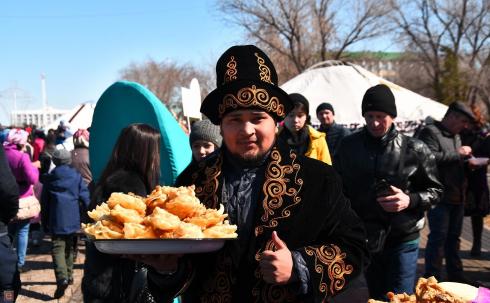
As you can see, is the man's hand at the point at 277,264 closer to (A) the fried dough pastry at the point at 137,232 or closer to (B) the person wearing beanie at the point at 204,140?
(A) the fried dough pastry at the point at 137,232

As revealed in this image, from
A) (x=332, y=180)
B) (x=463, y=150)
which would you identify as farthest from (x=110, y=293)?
(x=463, y=150)

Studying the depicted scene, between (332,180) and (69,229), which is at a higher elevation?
(332,180)

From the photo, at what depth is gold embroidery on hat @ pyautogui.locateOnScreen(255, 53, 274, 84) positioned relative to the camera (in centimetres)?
234

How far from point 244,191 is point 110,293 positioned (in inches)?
63.3

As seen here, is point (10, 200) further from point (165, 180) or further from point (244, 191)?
point (244, 191)

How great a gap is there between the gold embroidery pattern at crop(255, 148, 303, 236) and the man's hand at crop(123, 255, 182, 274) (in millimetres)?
355

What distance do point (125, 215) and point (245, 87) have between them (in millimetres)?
713

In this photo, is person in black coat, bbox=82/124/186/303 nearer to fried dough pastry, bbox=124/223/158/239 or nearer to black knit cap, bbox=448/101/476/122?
fried dough pastry, bbox=124/223/158/239

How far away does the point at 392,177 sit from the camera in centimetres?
439

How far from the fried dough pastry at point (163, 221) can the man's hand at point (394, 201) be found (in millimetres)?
2522

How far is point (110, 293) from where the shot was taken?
3.49m

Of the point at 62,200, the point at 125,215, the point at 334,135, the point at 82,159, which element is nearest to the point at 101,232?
the point at 125,215

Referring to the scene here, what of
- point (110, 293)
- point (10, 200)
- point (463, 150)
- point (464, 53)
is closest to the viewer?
point (110, 293)

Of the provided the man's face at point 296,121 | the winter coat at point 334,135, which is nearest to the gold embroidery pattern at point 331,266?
the man's face at point 296,121
